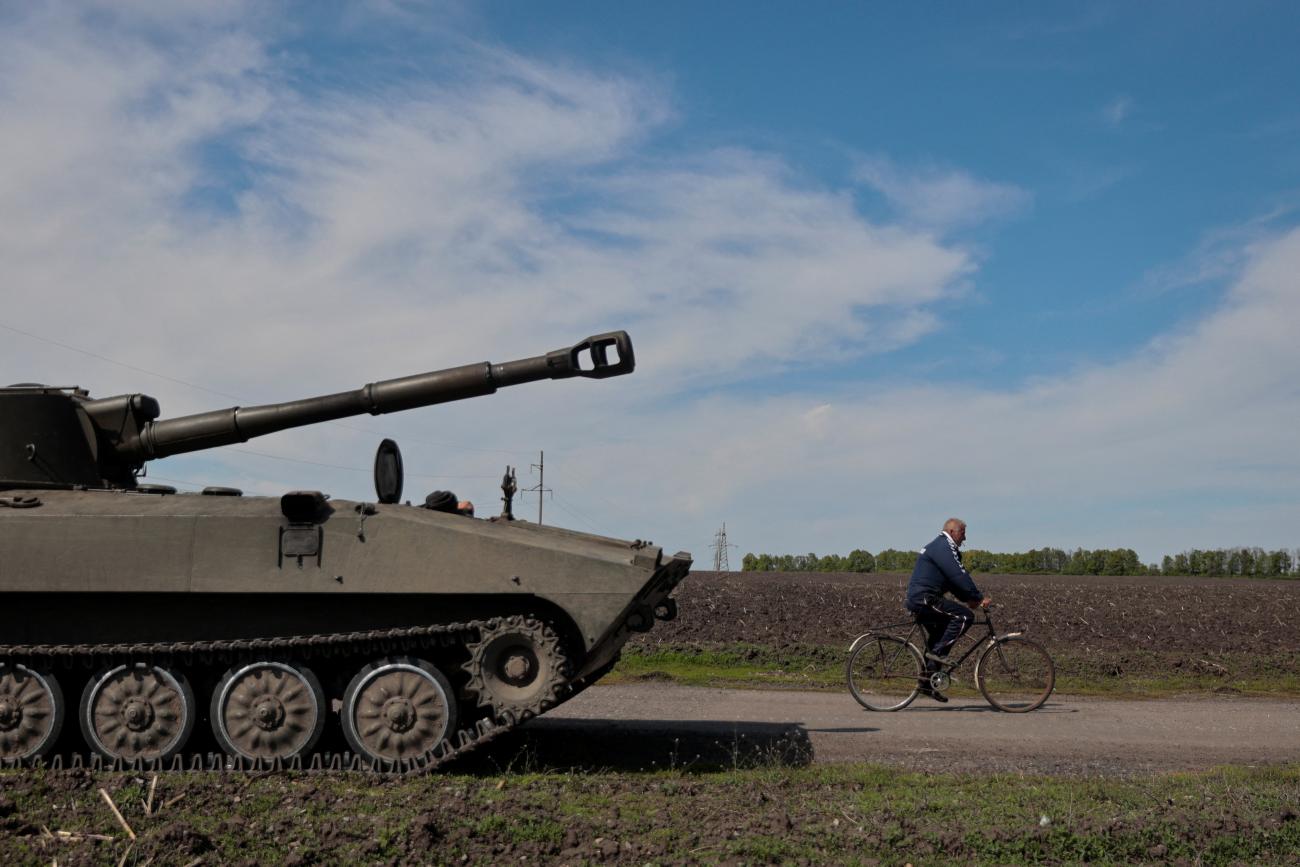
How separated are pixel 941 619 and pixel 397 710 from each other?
6.48 metres

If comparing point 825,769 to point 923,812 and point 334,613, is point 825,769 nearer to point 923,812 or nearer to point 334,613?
point 923,812

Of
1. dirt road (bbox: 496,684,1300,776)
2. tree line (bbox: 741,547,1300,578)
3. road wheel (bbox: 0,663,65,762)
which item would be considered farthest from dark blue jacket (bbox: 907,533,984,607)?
tree line (bbox: 741,547,1300,578)

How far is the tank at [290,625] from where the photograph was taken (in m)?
9.16

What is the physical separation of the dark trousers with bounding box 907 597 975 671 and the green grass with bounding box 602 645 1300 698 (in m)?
2.01

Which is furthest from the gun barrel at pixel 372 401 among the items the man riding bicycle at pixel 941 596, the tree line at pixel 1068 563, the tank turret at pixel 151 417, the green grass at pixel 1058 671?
the tree line at pixel 1068 563

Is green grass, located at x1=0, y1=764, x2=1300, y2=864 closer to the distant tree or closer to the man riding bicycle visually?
the man riding bicycle

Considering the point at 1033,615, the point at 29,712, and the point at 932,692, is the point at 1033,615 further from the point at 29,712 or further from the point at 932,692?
the point at 29,712

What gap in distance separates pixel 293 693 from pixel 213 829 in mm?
2088

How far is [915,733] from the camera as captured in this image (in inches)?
460

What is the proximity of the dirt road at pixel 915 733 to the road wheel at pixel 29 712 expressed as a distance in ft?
12.0

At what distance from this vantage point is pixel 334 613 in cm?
948

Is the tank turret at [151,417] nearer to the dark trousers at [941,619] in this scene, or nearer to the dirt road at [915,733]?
the dirt road at [915,733]

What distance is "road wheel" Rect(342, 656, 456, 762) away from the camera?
9.19 metres

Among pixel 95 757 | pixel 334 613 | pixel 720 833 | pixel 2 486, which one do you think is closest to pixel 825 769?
pixel 720 833
